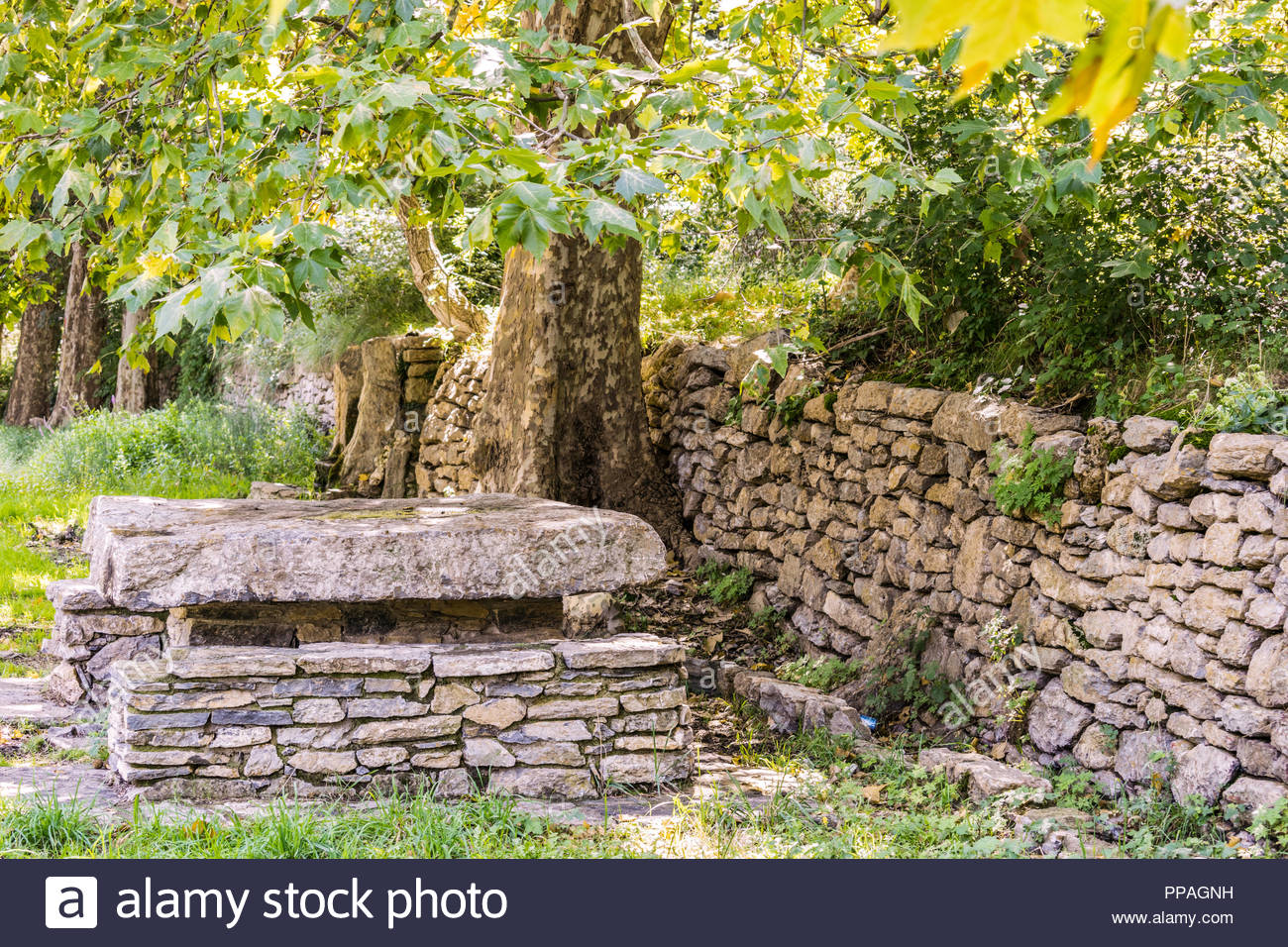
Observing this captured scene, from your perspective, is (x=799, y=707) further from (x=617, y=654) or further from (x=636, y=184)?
(x=636, y=184)

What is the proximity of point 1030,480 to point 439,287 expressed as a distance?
20.2 ft

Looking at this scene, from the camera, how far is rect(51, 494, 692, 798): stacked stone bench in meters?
3.90

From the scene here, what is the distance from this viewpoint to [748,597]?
7.39 m

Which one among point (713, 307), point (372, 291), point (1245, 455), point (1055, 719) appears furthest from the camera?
point (372, 291)

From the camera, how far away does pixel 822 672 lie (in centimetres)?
605

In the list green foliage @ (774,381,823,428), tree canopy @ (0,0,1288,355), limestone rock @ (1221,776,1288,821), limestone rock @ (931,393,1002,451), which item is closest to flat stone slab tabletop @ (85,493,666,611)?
tree canopy @ (0,0,1288,355)

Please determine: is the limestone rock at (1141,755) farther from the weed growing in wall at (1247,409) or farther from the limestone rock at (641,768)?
the limestone rock at (641,768)

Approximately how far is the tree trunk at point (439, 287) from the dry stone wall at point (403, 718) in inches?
224

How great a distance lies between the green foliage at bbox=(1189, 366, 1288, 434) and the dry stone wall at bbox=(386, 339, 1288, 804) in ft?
0.37

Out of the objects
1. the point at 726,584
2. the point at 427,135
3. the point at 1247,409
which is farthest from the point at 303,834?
the point at 726,584

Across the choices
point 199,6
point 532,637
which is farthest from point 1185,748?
point 199,6

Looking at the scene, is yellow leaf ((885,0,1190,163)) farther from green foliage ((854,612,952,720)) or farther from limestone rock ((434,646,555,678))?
green foliage ((854,612,952,720))

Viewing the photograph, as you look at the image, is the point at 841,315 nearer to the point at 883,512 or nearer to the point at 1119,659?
the point at 883,512

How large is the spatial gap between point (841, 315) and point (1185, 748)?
148 inches
